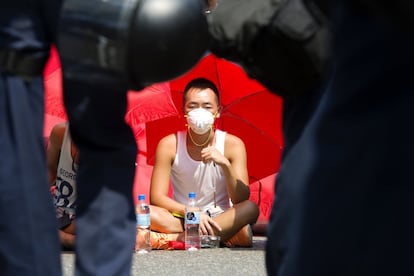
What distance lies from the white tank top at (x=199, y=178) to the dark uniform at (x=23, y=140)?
2.82 metres

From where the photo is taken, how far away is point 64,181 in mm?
4766

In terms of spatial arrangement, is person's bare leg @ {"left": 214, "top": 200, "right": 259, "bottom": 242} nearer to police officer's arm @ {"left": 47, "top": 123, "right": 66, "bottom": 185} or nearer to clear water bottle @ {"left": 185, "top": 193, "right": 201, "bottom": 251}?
clear water bottle @ {"left": 185, "top": 193, "right": 201, "bottom": 251}

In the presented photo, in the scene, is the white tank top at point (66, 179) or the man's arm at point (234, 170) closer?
the white tank top at point (66, 179)

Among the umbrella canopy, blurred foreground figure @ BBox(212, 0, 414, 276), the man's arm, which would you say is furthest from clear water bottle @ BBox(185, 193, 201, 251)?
blurred foreground figure @ BBox(212, 0, 414, 276)

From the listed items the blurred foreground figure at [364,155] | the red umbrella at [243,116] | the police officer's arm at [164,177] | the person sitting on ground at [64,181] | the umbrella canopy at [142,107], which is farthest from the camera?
the red umbrella at [243,116]

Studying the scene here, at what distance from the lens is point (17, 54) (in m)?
2.14

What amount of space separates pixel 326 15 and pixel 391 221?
667 millimetres

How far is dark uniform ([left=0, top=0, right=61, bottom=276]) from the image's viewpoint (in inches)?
84.5

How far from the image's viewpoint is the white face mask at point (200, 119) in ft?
16.1

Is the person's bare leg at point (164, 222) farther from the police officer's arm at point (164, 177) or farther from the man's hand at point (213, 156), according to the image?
the man's hand at point (213, 156)

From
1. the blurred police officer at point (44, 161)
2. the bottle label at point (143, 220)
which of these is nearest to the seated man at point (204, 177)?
the bottle label at point (143, 220)

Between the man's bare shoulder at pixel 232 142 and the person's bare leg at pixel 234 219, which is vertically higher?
the man's bare shoulder at pixel 232 142

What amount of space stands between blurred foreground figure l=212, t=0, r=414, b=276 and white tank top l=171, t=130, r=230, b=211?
3794 millimetres

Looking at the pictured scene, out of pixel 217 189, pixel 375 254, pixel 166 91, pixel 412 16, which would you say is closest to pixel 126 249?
pixel 375 254
